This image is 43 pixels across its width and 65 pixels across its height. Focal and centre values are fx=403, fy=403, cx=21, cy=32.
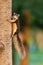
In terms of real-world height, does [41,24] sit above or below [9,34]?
below

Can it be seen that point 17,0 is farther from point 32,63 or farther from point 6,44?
point 6,44

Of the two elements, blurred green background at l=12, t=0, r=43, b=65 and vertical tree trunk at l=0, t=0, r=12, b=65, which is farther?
blurred green background at l=12, t=0, r=43, b=65

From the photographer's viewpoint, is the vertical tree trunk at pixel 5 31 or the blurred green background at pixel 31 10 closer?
the vertical tree trunk at pixel 5 31

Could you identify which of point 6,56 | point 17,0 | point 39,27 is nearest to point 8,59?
point 6,56

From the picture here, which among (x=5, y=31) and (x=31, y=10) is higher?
(x=5, y=31)

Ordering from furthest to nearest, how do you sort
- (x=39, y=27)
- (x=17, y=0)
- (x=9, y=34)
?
(x=39, y=27) < (x=17, y=0) < (x=9, y=34)

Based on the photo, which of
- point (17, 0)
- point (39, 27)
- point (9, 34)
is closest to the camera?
point (9, 34)

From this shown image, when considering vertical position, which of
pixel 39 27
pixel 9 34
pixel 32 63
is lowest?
pixel 32 63

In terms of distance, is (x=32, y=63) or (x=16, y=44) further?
(x=32, y=63)

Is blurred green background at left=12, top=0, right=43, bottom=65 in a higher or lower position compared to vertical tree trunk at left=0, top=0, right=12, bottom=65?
lower

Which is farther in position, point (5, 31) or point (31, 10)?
point (31, 10)

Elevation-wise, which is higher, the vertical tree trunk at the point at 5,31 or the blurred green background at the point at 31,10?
the vertical tree trunk at the point at 5,31
